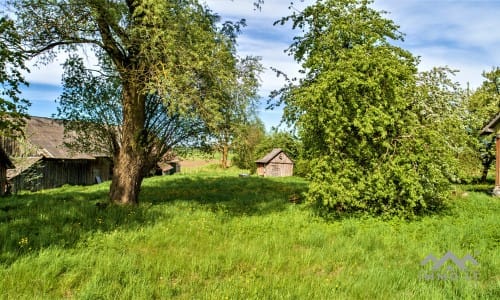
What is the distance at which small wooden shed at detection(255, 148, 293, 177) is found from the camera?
45.6 metres

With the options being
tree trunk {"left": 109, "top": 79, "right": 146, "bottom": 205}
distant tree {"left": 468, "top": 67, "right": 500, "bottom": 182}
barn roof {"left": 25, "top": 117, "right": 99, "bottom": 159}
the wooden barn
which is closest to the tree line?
tree trunk {"left": 109, "top": 79, "right": 146, "bottom": 205}

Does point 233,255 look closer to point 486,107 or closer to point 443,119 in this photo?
point 443,119

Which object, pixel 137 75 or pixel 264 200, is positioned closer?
pixel 137 75

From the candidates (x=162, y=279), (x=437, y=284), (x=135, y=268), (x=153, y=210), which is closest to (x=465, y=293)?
(x=437, y=284)

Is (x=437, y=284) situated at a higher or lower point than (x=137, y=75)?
lower

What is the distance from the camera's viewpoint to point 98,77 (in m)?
12.9

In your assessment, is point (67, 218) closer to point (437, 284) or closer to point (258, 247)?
point (258, 247)

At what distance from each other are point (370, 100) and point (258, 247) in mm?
6289

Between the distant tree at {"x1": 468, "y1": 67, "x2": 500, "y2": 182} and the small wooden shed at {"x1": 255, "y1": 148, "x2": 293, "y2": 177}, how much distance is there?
72.2 feet

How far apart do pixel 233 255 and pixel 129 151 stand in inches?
245

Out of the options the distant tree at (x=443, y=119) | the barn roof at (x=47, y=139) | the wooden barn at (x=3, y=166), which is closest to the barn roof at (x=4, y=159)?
the wooden barn at (x=3, y=166)

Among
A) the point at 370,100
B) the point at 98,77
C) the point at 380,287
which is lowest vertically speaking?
the point at 380,287

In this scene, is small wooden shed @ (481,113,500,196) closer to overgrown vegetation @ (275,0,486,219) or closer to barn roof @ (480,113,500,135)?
barn roof @ (480,113,500,135)

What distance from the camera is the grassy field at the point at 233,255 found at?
5.41 meters
